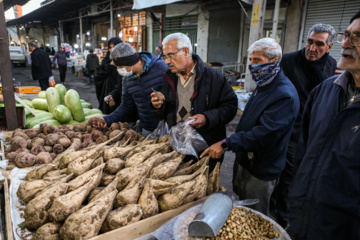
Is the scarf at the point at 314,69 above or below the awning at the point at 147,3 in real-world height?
below

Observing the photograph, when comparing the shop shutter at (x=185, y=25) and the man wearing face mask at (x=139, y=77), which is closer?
the man wearing face mask at (x=139, y=77)

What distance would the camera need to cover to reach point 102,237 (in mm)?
1423

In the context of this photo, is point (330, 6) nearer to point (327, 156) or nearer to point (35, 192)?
point (327, 156)

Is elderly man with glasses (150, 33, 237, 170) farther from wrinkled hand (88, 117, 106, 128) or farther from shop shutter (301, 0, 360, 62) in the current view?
shop shutter (301, 0, 360, 62)

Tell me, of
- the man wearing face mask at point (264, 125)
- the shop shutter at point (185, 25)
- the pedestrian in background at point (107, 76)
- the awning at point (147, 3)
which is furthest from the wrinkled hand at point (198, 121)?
the shop shutter at point (185, 25)

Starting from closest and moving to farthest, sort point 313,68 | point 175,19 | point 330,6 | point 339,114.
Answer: point 339,114 → point 313,68 → point 330,6 → point 175,19

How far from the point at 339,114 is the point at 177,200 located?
1166 millimetres

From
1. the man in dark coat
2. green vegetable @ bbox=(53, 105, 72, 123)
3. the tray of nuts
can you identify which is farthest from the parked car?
the tray of nuts

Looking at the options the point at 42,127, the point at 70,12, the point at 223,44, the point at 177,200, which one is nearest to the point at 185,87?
the point at 177,200

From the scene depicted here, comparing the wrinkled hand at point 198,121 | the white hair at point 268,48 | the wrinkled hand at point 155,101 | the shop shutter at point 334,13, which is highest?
the shop shutter at point 334,13

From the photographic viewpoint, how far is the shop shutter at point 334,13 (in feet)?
22.4

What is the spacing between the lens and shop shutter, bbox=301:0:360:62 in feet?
22.4

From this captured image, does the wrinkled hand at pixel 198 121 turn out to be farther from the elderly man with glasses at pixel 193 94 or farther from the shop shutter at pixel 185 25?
the shop shutter at pixel 185 25

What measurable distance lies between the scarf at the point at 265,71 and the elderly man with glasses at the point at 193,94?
0.49 m
